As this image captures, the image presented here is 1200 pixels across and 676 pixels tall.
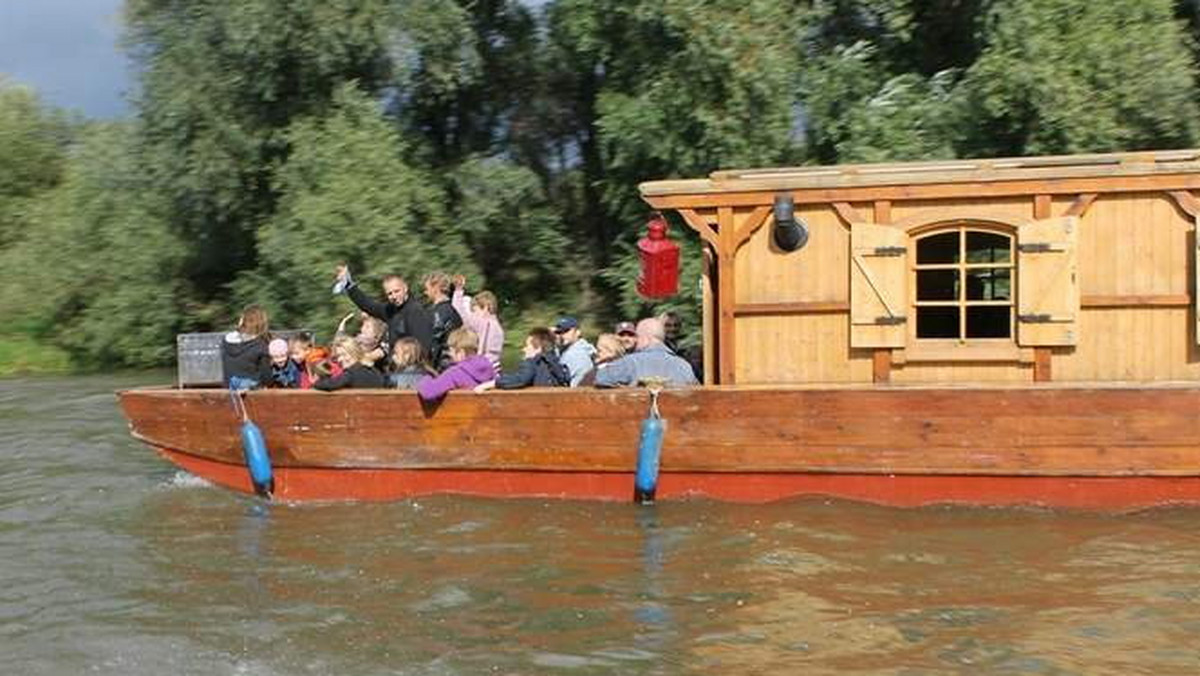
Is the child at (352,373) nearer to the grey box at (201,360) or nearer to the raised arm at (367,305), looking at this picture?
the raised arm at (367,305)

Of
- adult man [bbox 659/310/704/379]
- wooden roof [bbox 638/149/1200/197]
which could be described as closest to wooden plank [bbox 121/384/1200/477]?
adult man [bbox 659/310/704/379]

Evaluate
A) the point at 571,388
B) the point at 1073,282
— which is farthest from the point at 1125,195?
the point at 571,388

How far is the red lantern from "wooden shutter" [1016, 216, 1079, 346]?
2501 mm

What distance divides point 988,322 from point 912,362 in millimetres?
729

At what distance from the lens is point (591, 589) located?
8562 millimetres

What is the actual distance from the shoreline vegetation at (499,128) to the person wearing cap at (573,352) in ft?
18.2

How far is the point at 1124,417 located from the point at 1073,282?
95 cm

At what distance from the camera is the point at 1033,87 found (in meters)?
16.2

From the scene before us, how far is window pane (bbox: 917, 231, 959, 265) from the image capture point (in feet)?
33.4

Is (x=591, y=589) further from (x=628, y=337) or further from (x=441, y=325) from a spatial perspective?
(x=441, y=325)

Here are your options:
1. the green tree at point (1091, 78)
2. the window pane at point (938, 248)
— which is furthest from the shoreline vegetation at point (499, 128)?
the window pane at point (938, 248)

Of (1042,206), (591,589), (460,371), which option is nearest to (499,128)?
(460,371)

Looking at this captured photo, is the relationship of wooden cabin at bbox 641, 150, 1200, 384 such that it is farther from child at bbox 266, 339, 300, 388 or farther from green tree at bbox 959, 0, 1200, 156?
green tree at bbox 959, 0, 1200, 156

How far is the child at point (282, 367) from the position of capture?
461 inches
